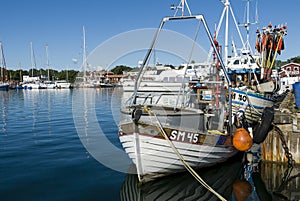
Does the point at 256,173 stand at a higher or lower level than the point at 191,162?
lower

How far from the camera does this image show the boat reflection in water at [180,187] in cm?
841

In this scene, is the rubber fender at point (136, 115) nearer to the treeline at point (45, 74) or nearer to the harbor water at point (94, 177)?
the harbor water at point (94, 177)

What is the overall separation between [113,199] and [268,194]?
4.86 metres

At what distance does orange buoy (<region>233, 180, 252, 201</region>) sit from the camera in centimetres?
847

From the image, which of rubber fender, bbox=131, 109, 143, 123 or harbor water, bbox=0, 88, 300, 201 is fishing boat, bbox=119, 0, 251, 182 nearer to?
rubber fender, bbox=131, 109, 143, 123

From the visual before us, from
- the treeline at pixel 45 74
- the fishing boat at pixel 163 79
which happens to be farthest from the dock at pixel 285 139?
the treeline at pixel 45 74

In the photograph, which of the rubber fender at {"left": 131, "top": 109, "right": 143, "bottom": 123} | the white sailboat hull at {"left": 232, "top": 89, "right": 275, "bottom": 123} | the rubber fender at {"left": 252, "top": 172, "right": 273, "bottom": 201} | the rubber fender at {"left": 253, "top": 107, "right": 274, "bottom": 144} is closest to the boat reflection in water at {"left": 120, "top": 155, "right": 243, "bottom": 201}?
the rubber fender at {"left": 252, "top": 172, "right": 273, "bottom": 201}

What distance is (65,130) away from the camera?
→ 748 inches

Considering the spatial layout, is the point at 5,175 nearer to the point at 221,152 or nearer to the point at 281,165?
the point at 221,152

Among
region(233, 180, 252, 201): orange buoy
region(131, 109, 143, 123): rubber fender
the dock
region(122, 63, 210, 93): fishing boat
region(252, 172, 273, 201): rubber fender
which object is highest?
→ region(122, 63, 210, 93): fishing boat

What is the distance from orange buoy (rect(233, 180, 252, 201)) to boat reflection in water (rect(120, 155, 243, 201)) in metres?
0.14

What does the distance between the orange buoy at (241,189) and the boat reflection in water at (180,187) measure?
14 cm

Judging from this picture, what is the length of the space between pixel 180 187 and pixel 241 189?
2.06 meters

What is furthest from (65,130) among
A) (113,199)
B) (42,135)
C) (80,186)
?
(113,199)
